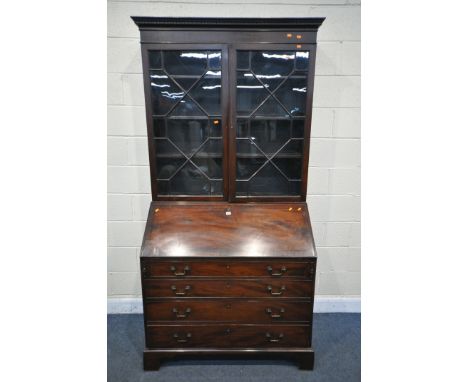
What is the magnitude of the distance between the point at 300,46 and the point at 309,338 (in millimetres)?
1910

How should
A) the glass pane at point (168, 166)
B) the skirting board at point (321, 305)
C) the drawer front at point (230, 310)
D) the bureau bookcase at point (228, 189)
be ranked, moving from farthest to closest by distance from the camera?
the skirting board at point (321, 305) → the glass pane at point (168, 166) → the drawer front at point (230, 310) → the bureau bookcase at point (228, 189)

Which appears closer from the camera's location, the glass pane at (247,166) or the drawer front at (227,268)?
the drawer front at (227,268)

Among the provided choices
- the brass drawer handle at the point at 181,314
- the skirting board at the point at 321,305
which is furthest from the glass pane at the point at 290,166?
the skirting board at the point at 321,305

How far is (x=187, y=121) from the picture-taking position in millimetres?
2273

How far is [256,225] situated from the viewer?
2.27 m

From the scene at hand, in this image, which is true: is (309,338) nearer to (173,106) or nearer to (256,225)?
(256,225)

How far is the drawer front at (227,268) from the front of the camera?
2.14 metres

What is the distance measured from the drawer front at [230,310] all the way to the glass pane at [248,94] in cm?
127

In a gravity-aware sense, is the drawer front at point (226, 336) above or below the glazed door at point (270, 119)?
below

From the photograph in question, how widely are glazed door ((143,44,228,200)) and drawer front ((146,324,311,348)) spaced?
34.9 inches

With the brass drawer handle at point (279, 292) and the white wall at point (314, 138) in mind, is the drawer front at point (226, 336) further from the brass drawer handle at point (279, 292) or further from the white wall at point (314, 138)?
the white wall at point (314, 138)

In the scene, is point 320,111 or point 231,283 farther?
point 320,111

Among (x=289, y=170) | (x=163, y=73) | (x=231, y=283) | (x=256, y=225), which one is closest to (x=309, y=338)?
(x=231, y=283)

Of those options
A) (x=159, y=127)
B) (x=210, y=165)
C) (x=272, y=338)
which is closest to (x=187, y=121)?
(x=159, y=127)
